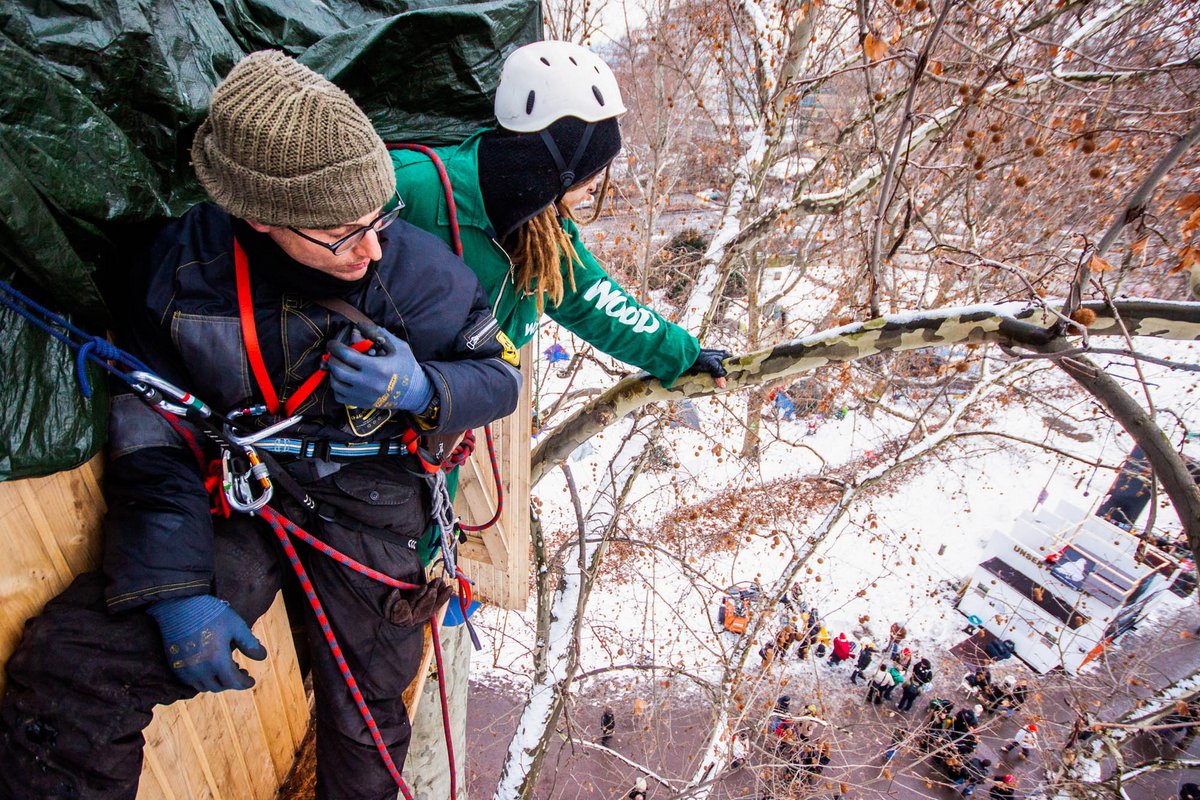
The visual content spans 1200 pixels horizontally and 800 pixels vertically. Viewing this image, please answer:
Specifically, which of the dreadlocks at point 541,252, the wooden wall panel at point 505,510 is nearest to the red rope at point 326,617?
the dreadlocks at point 541,252

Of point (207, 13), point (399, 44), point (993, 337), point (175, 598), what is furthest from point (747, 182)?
point (175, 598)

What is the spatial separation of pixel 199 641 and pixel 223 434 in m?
0.49

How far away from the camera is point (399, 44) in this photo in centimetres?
205

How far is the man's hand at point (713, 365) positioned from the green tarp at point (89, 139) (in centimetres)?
174

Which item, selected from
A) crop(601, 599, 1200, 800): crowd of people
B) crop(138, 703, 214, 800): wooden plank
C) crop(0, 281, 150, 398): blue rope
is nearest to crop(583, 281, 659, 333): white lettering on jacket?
crop(0, 281, 150, 398): blue rope

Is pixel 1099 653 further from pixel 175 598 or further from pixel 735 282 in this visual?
pixel 175 598

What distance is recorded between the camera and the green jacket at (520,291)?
1.93 m

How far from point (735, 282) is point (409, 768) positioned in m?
11.6

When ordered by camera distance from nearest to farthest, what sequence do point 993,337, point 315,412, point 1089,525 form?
1. point 315,412
2. point 993,337
3. point 1089,525

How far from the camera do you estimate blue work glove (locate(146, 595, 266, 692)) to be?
137cm

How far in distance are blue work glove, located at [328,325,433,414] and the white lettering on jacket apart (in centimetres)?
103

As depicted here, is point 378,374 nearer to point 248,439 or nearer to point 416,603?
point 248,439

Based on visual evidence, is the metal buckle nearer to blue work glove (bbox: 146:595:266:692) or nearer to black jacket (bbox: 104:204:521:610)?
black jacket (bbox: 104:204:521:610)

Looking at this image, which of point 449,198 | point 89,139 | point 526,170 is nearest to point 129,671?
point 89,139
